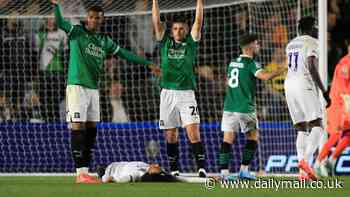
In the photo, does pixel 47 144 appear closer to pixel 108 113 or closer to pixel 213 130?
pixel 108 113

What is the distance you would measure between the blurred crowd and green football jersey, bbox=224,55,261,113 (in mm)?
3601

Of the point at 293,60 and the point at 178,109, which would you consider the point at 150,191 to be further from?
the point at 178,109

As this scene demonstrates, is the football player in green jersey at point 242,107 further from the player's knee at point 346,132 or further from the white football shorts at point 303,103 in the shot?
the white football shorts at point 303,103

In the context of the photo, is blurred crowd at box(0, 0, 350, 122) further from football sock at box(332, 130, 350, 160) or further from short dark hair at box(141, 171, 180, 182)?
short dark hair at box(141, 171, 180, 182)

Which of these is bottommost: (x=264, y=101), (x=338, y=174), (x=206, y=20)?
(x=338, y=174)

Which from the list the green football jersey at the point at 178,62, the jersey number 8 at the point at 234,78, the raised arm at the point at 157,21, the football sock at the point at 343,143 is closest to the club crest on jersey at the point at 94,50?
the raised arm at the point at 157,21

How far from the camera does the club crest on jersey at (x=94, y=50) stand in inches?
539

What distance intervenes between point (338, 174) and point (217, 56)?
3661mm

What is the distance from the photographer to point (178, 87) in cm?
1430

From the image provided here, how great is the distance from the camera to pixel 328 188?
11945 millimetres

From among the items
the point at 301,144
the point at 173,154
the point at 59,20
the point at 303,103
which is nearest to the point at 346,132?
the point at 303,103

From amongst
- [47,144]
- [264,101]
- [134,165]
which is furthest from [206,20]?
[134,165]

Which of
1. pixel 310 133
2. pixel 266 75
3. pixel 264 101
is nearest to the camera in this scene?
pixel 310 133

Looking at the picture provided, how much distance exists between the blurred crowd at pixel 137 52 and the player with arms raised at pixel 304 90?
16.6ft
